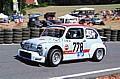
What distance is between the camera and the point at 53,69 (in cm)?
1223

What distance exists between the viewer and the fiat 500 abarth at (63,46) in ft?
40.7

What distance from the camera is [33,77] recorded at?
1063 centimetres

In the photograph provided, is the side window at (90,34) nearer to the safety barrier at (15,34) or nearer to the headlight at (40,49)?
the headlight at (40,49)

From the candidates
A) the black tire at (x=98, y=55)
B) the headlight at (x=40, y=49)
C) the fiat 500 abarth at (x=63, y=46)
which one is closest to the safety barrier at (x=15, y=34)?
the fiat 500 abarth at (x=63, y=46)

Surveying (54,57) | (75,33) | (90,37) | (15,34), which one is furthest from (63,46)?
(15,34)

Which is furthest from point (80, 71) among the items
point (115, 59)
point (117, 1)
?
point (117, 1)

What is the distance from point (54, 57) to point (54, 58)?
0.12ft

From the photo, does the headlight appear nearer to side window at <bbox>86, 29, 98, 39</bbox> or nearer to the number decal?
the number decal

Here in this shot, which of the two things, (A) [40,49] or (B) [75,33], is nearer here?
(A) [40,49]

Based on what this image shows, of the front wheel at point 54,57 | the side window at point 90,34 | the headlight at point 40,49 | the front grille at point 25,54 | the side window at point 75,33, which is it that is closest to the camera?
the headlight at point 40,49

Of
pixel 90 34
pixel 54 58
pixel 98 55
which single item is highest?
pixel 90 34

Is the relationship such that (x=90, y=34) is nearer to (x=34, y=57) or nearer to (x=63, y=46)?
(x=63, y=46)

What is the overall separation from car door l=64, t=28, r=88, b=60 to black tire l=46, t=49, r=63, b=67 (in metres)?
0.36

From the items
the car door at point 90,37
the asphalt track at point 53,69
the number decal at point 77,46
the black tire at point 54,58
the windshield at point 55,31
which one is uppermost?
the windshield at point 55,31
